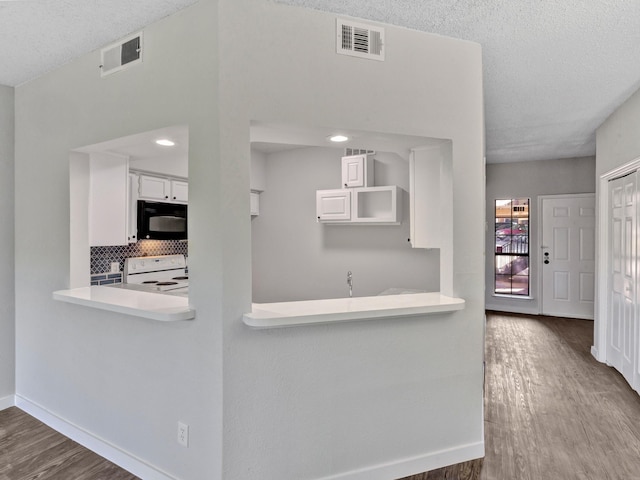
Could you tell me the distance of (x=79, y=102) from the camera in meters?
2.53

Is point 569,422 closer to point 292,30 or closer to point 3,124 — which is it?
point 292,30

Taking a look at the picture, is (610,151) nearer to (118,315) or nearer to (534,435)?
(534,435)

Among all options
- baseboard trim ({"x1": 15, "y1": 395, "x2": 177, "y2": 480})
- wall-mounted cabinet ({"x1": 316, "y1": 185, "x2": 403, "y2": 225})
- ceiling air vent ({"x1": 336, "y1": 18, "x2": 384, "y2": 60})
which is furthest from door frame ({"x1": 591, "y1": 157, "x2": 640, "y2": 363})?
baseboard trim ({"x1": 15, "y1": 395, "x2": 177, "y2": 480})

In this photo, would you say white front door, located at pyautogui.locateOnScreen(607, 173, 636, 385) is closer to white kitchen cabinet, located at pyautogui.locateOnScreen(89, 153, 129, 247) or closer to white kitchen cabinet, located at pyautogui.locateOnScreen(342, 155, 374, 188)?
white kitchen cabinet, located at pyautogui.locateOnScreen(342, 155, 374, 188)

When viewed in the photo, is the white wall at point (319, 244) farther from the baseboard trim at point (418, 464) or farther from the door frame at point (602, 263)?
the baseboard trim at point (418, 464)

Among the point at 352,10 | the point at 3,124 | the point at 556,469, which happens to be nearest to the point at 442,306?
the point at 556,469

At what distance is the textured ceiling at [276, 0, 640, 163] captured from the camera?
199 centimetres

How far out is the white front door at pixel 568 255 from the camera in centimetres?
599

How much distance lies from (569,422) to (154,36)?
3704mm

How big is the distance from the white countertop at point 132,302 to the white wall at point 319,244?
2.71m

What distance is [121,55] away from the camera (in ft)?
7.45

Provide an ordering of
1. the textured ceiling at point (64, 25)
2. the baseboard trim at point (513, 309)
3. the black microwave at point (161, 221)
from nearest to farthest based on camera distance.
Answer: the textured ceiling at point (64, 25) → the black microwave at point (161, 221) → the baseboard trim at point (513, 309)

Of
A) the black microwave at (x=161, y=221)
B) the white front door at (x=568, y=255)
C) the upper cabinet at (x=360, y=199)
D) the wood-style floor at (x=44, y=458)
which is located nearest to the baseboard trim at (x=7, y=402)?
the wood-style floor at (x=44, y=458)

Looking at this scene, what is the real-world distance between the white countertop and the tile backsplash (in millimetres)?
892
